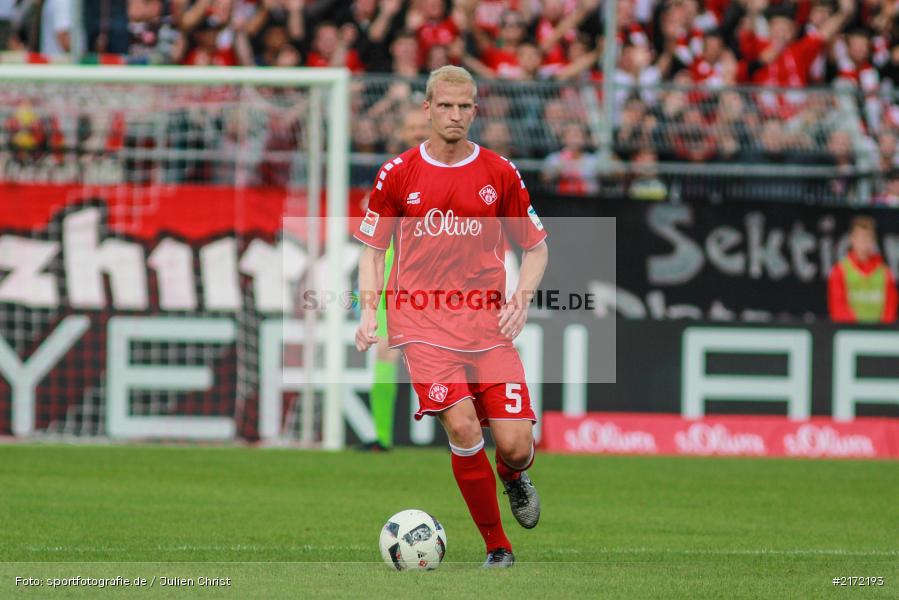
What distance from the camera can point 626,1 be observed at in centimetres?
1755

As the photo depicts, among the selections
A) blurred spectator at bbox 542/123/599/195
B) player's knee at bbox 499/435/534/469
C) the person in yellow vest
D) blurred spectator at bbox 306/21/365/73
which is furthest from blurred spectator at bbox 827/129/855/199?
player's knee at bbox 499/435/534/469

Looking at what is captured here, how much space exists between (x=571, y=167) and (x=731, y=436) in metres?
3.09

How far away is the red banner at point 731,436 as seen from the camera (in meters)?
13.9

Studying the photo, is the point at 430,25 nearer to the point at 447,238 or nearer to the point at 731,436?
the point at 731,436

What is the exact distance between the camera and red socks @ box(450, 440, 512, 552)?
22.1 feet

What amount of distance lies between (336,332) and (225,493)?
338 centimetres

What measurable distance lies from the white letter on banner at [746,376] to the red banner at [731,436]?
0.57 ft

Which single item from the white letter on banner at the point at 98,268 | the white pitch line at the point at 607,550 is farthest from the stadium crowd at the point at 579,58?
the white pitch line at the point at 607,550

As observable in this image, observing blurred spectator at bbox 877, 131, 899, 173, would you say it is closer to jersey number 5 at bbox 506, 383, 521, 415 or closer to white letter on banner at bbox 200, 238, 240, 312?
white letter on banner at bbox 200, 238, 240, 312

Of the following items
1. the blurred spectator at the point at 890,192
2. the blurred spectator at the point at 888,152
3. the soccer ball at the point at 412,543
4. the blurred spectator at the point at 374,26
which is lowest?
the soccer ball at the point at 412,543

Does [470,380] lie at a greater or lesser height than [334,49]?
lesser

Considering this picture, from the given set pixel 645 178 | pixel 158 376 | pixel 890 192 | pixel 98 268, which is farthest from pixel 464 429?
pixel 890 192

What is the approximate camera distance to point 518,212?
704 centimetres

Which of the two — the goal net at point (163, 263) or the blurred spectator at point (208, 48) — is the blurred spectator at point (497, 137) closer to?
the goal net at point (163, 263)
